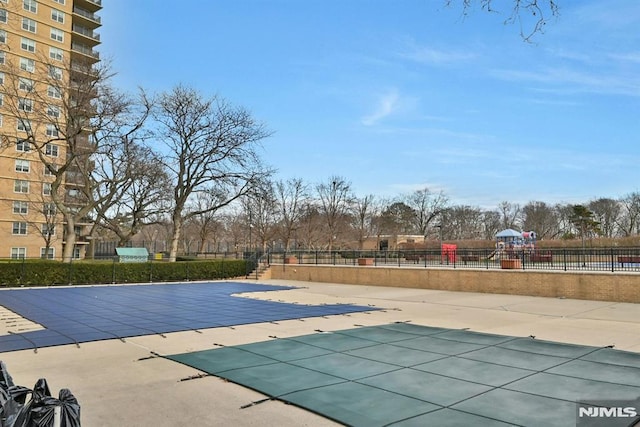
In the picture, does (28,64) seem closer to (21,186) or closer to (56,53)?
(56,53)

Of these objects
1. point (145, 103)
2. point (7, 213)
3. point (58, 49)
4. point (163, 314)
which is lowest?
point (163, 314)

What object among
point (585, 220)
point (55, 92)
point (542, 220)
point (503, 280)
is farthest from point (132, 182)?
point (542, 220)

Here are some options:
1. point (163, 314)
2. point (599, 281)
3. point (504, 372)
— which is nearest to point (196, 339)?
point (163, 314)

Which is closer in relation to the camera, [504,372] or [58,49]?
[504,372]

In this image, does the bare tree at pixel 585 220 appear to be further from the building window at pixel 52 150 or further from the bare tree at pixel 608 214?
the building window at pixel 52 150

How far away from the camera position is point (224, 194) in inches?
1395

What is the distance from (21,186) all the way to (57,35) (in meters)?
17.6

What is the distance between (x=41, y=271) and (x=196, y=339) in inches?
698

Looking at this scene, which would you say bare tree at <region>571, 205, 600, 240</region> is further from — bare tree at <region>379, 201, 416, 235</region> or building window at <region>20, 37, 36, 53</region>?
building window at <region>20, 37, 36, 53</region>

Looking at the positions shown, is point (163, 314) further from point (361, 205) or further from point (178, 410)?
point (361, 205)

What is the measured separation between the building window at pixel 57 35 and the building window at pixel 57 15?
1.23 metres

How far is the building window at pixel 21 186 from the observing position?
46844mm

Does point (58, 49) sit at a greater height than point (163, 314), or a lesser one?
greater

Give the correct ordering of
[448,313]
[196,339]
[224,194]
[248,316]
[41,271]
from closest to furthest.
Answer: [196,339]
[248,316]
[448,313]
[41,271]
[224,194]
